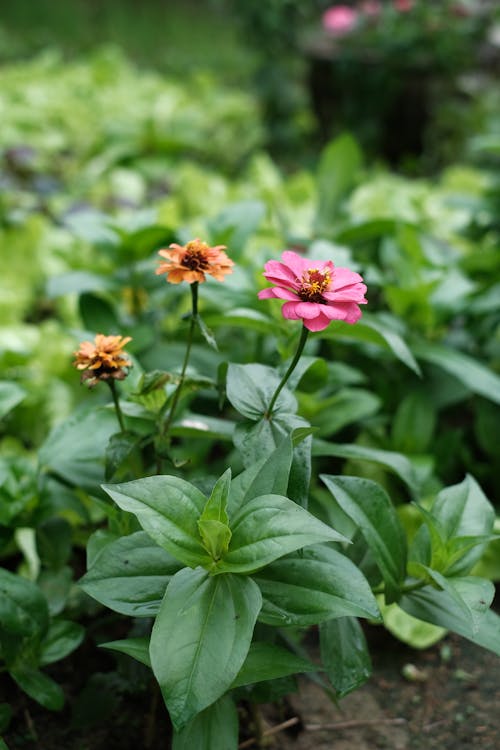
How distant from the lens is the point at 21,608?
3.61 ft

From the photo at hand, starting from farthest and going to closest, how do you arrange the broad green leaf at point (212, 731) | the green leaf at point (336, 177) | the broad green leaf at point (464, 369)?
the green leaf at point (336, 177) < the broad green leaf at point (464, 369) < the broad green leaf at point (212, 731)

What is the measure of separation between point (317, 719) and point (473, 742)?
252 mm

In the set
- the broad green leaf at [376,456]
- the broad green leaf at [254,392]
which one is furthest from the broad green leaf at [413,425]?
the broad green leaf at [254,392]

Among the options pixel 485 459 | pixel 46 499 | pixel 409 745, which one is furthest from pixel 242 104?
pixel 409 745

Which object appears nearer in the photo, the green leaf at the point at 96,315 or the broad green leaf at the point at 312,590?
the broad green leaf at the point at 312,590

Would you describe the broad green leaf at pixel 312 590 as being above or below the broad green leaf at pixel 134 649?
above

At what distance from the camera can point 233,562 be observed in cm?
92

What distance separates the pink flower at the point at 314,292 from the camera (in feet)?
3.02

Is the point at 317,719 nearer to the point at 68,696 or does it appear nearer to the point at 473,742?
the point at 473,742

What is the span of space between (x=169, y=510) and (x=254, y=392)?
0.23 meters

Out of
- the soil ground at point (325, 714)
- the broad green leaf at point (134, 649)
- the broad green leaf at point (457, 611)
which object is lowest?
the soil ground at point (325, 714)

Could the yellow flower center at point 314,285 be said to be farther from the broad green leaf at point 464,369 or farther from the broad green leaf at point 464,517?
the broad green leaf at point 464,369

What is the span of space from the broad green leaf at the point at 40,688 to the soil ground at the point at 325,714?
0.07 metres

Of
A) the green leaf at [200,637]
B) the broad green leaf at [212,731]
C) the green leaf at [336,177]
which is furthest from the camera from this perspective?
the green leaf at [336,177]
